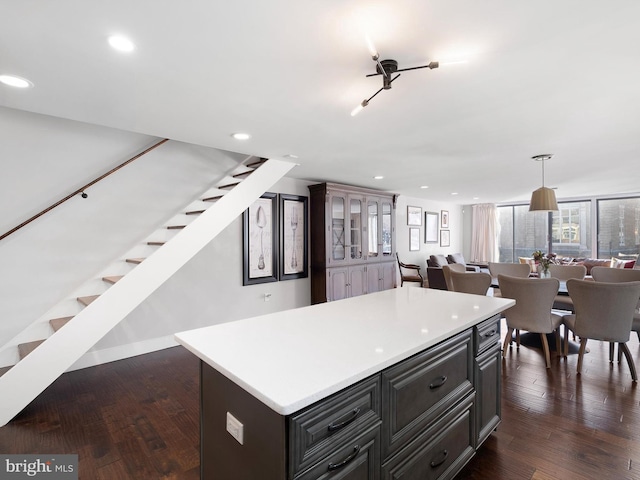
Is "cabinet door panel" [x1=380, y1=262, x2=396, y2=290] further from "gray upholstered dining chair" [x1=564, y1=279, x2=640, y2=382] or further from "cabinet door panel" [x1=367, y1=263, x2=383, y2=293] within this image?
"gray upholstered dining chair" [x1=564, y1=279, x2=640, y2=382]

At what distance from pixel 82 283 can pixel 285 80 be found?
2.80m

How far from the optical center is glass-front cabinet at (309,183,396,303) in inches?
198

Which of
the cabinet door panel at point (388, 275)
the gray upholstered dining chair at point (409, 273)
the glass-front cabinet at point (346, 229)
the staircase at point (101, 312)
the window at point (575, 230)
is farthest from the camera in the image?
the window at point (575, 230)

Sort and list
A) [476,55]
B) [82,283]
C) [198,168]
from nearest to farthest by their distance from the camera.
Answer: [476,55] → [82,283] → [198,168]

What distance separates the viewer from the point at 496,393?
218 cm

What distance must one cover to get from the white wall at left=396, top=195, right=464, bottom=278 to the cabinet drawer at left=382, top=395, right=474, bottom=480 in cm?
551

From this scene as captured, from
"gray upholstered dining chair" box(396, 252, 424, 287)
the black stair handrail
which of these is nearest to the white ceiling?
the black stair handrail

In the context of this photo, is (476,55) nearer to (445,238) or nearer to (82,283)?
(82,283)

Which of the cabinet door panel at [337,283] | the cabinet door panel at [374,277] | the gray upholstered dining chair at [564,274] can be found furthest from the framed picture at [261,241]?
the gray upholstered dining chair at [564,274]

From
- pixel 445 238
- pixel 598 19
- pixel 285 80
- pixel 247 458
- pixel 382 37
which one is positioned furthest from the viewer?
pixel 445 238

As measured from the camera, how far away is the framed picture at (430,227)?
26.4 ft

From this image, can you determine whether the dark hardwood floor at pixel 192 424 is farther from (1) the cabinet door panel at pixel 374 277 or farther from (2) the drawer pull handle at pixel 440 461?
(1) the cabinet door panel at pixel 374 277

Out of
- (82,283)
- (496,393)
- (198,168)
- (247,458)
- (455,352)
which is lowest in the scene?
(496,393)

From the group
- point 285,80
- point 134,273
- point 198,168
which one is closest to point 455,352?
point 285,80
